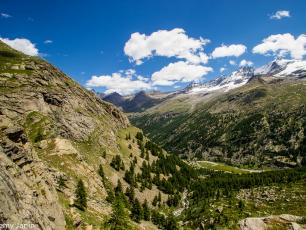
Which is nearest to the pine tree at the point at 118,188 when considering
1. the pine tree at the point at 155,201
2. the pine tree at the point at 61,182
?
the pine tree at the point at 155,201

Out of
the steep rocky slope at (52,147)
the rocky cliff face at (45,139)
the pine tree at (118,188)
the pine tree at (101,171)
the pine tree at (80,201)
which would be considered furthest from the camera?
the pine tree at (101,171)

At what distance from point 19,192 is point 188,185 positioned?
12814cm

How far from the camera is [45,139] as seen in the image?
10525 cm

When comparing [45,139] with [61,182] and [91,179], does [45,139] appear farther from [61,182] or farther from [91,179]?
[61,182]

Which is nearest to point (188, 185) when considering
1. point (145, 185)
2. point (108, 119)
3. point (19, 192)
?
point (145, 185)

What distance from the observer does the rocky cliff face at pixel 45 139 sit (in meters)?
46.8

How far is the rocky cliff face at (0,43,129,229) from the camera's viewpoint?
153 feet

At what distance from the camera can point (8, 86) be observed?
12481cm

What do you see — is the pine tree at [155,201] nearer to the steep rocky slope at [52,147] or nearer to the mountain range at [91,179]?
the mountain range at [91,179]

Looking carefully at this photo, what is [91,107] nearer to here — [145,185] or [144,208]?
[145,185]

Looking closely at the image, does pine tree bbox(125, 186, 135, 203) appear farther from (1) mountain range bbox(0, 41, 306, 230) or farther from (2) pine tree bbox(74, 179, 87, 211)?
(2) pine tree bbox(74, 179, 87, 211)

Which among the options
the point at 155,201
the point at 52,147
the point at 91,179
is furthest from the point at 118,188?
the point at 52,147

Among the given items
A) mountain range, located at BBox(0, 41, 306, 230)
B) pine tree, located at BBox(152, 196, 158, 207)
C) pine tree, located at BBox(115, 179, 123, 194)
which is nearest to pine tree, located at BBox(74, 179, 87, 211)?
mountain range, located at BBox(0, 41, 306, 230)

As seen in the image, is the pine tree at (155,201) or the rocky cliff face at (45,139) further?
the pine tree at (155,201)
